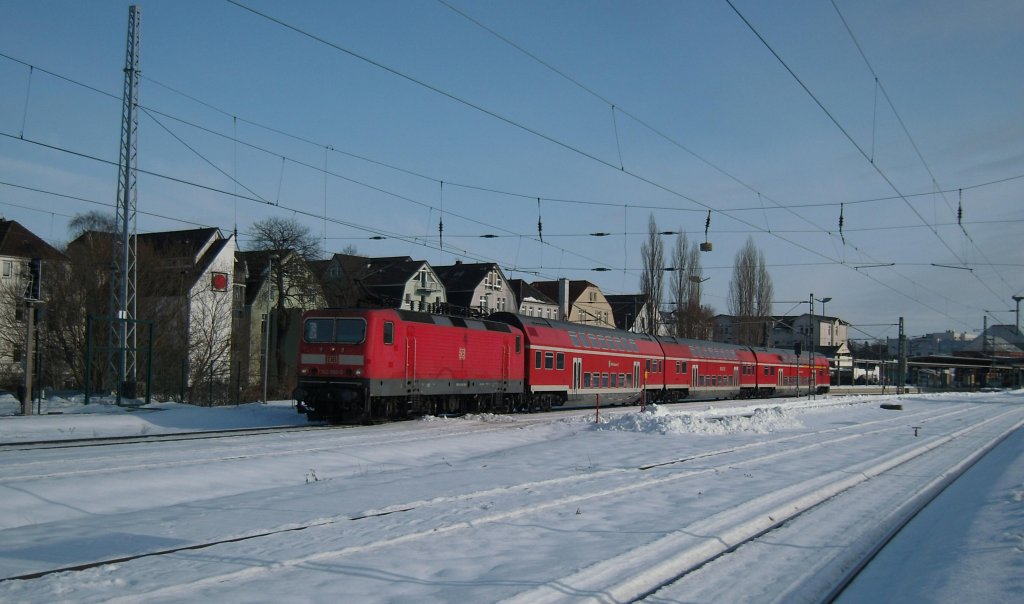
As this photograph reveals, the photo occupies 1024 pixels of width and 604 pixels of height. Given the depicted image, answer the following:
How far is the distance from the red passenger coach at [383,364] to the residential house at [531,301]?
59.2 m

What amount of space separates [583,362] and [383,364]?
13.6m

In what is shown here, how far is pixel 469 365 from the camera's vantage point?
88.5ft

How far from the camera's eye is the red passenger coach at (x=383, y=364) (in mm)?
22500

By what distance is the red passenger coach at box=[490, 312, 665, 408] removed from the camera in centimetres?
3156

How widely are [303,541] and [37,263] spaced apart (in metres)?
20.5

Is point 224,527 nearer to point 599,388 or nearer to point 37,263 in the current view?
point 37,263

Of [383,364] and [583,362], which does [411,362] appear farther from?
[583,362]

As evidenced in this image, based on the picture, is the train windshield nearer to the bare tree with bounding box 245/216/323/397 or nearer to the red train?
the red train

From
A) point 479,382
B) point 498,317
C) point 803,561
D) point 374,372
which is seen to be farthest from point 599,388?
point 803,561

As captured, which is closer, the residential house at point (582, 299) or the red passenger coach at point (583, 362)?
the red passenger coach at point (583, 362)

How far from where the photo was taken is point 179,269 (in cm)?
4575

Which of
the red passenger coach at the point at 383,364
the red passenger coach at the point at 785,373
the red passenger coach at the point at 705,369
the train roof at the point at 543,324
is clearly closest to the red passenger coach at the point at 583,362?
the train roof at the point at 543,324

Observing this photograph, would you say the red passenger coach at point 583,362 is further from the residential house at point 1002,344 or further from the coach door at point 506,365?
the residential house at point 1002,344

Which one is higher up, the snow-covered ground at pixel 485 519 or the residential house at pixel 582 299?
the residential house at pixel 582 299
